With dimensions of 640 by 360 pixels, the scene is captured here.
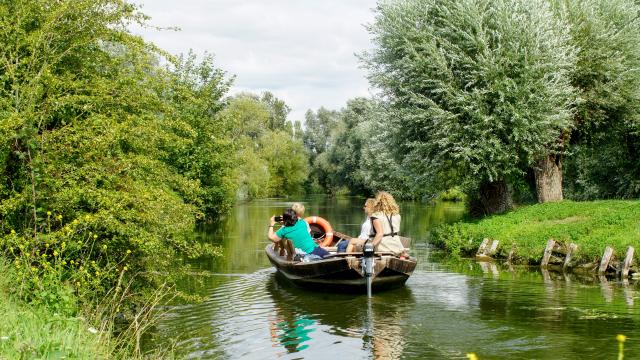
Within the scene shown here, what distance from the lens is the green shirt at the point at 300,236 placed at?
15062mm

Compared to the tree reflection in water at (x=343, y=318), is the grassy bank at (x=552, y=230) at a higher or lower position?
higher

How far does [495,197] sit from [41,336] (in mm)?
20631

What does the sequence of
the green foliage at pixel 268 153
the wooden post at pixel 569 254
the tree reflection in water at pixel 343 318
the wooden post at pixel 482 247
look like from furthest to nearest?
the green foliage at pixel 268 153, the wooden post at pixel 482 247, the wooden post at pixel 569 254, the tree reflection in water at pixel 343 318

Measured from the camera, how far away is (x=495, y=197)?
24.7m

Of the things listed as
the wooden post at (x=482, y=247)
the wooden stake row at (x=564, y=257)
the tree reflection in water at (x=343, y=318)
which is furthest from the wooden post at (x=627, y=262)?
the tree reflection in water at (x=343, y=318)

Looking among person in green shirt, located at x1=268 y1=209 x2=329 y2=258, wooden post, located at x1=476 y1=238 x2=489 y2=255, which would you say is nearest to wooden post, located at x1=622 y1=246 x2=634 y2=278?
wooden post, located at x1=476 y1=238 x2=489 y2=255

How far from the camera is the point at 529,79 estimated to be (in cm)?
2116

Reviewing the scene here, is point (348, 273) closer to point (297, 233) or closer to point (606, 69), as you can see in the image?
point (297, 233)

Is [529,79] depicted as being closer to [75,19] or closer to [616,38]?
[616,38]

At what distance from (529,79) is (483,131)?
2268 millimetres

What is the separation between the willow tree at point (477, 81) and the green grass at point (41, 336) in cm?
1585

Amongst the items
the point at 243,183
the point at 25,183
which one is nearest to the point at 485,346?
the point at 25,183

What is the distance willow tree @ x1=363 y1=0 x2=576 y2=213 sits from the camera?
2111 cm

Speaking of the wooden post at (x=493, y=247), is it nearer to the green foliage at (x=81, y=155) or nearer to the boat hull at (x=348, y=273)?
the boat hull at (x=348, y=273)
